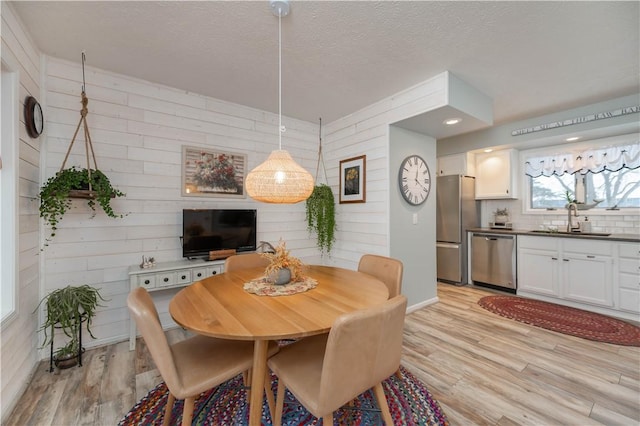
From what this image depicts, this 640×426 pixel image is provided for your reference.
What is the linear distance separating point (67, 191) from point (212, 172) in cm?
130

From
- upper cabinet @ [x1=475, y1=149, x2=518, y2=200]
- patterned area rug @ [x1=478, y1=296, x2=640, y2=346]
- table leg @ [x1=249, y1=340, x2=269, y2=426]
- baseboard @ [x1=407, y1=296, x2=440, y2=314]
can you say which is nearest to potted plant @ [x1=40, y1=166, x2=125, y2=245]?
table leg @ [x1=249, y1=340, x2=269, y2=426]

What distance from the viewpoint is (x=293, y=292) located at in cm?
168

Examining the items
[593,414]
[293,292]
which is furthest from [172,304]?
[593,414]

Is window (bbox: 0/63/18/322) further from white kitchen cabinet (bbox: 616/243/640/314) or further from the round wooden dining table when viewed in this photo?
white kitchen cabinet (bbox: 616/243/640/314)

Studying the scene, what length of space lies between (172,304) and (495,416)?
2.07 m

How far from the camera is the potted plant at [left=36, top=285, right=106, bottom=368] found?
205 cm

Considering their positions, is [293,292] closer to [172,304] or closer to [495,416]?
[172,304]

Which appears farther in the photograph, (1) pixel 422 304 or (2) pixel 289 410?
(1) pixel 422 304

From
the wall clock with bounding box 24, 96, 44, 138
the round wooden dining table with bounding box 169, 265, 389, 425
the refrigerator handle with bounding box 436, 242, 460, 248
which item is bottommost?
Answer: the refrigerator handle with bounding box 436, 242, 460, 248

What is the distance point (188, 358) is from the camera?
4.80 ft

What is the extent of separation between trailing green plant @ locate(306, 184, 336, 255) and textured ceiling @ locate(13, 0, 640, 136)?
4.23ft

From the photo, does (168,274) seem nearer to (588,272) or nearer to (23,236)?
(23,236)

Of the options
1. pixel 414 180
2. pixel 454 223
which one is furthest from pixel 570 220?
pixel 414 180

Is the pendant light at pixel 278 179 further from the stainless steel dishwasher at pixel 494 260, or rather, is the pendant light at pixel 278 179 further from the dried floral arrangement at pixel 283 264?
the stainless steel dishwasher at pixel 494 260
